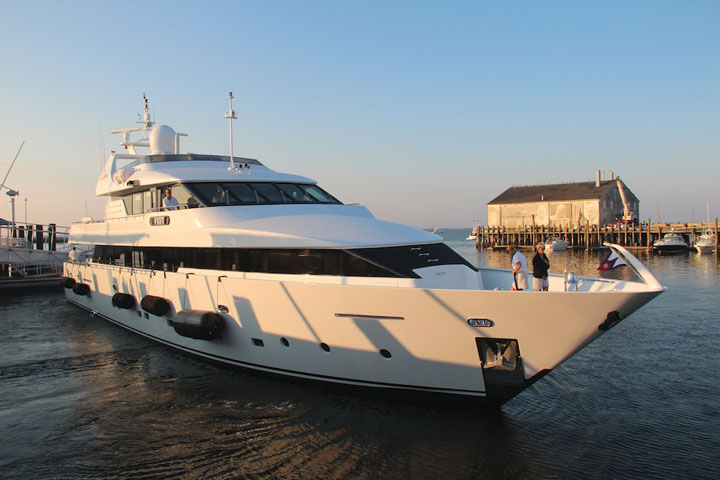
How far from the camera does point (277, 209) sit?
10.8m

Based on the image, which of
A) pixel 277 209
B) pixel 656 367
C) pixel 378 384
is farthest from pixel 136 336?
pixel 656 367

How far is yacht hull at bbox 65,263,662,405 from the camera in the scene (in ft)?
21.7

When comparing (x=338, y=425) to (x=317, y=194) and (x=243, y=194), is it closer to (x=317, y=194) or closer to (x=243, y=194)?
(x=243, y=194)

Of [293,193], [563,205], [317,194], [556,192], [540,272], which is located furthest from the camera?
[556,192]

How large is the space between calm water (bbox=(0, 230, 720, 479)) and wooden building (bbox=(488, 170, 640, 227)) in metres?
45.3

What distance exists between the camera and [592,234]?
51562mm

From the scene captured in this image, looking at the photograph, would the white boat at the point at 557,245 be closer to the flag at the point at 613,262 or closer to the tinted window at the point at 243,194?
the tinted window at the point at 243,194

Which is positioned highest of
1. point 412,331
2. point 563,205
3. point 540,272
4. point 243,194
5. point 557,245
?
point 563,205

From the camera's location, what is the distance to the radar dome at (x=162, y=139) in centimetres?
1761

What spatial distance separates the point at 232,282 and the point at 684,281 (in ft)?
76.2

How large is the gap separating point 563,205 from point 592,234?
4.85m

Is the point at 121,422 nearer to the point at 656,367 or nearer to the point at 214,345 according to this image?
the point at 214,345

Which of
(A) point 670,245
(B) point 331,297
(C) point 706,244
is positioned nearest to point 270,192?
(B) point 331,297

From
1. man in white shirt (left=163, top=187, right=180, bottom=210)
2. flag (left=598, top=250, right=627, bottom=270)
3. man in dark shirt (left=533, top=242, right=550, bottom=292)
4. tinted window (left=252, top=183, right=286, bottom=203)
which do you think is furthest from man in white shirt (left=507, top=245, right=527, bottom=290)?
man in white shirt (left=163, top=187, right=180, bottom=210)
